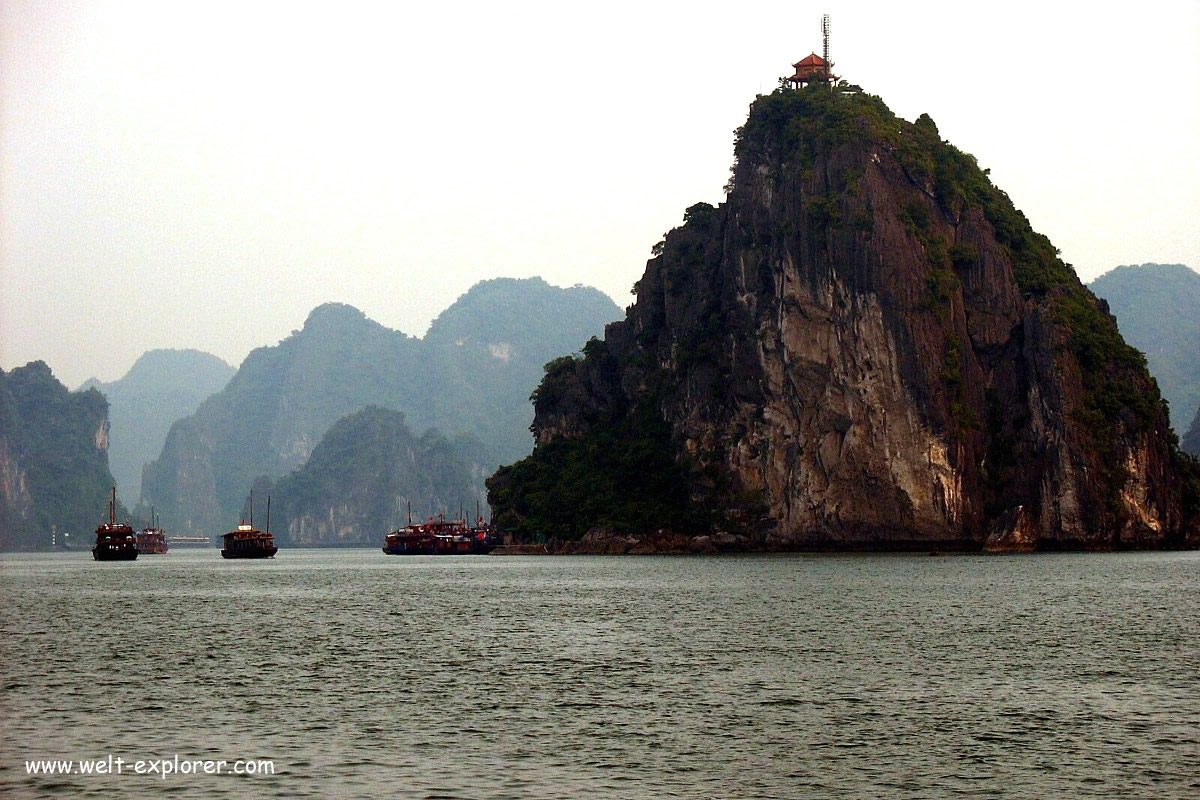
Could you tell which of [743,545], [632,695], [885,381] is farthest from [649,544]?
[632,695]

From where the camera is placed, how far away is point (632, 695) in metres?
42.8

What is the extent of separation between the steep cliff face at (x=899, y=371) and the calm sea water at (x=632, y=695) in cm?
5923

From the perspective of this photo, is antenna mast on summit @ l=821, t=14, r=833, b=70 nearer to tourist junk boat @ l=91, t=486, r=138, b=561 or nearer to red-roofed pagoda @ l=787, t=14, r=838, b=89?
red-roofed pagoda @ l=787, t=14, r=838, b=89

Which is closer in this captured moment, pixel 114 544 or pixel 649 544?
pixel 649 544

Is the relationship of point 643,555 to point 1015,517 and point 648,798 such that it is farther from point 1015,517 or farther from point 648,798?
point 648,798

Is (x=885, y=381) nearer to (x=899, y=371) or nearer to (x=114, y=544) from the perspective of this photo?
(x=899, y=371)

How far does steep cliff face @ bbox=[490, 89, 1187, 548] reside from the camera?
467 ft

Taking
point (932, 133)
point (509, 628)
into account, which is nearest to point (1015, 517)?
point (932, 133)

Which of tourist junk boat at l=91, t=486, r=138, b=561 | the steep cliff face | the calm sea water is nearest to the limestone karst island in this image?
the steep cliff face

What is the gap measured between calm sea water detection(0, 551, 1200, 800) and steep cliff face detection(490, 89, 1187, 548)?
59.2 metres

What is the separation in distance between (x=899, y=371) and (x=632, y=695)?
105017mm

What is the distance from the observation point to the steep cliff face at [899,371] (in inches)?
5605

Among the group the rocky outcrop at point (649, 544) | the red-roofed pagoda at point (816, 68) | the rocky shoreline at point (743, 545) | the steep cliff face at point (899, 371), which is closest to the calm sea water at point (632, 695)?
the rocky shoreline at point (743, 545)

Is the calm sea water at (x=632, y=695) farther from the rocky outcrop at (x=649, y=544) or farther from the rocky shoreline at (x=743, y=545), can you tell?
the rocky outcrop at (x=649, y=544)
